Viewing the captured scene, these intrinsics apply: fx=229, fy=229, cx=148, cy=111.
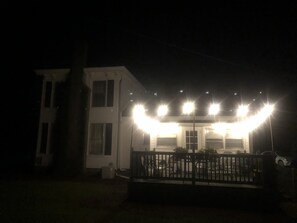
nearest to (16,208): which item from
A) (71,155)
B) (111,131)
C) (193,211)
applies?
(193,211)

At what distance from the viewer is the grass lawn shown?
623 cm

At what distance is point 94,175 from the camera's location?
43.9 feet

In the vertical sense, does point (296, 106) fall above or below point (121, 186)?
above

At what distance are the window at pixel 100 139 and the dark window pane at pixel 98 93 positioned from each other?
137 cm

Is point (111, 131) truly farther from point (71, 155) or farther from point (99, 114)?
point (71, 155)

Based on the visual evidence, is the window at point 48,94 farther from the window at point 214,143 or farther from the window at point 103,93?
the window at point 214,143

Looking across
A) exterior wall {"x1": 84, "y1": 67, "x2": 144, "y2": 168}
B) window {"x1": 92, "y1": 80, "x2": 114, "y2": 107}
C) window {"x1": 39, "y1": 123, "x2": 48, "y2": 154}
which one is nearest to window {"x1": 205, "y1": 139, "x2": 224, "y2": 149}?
exterior wall {"x1": 84, "y1": 67, "x2": 144, "y2": 168}

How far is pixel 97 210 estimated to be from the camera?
6871 mm

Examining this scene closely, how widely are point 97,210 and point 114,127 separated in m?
7.35

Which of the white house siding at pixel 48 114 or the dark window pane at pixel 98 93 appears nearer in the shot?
the white house siding at pixel 48 114

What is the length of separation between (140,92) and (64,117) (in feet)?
21.7

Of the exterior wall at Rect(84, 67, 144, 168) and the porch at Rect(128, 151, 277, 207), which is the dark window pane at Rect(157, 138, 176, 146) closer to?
the exterior wall at Rect(84, 67, 144, 168)

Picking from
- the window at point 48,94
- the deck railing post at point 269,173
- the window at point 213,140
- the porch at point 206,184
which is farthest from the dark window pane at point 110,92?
the deck railing post at point 269,173

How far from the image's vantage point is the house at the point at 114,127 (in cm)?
1392
